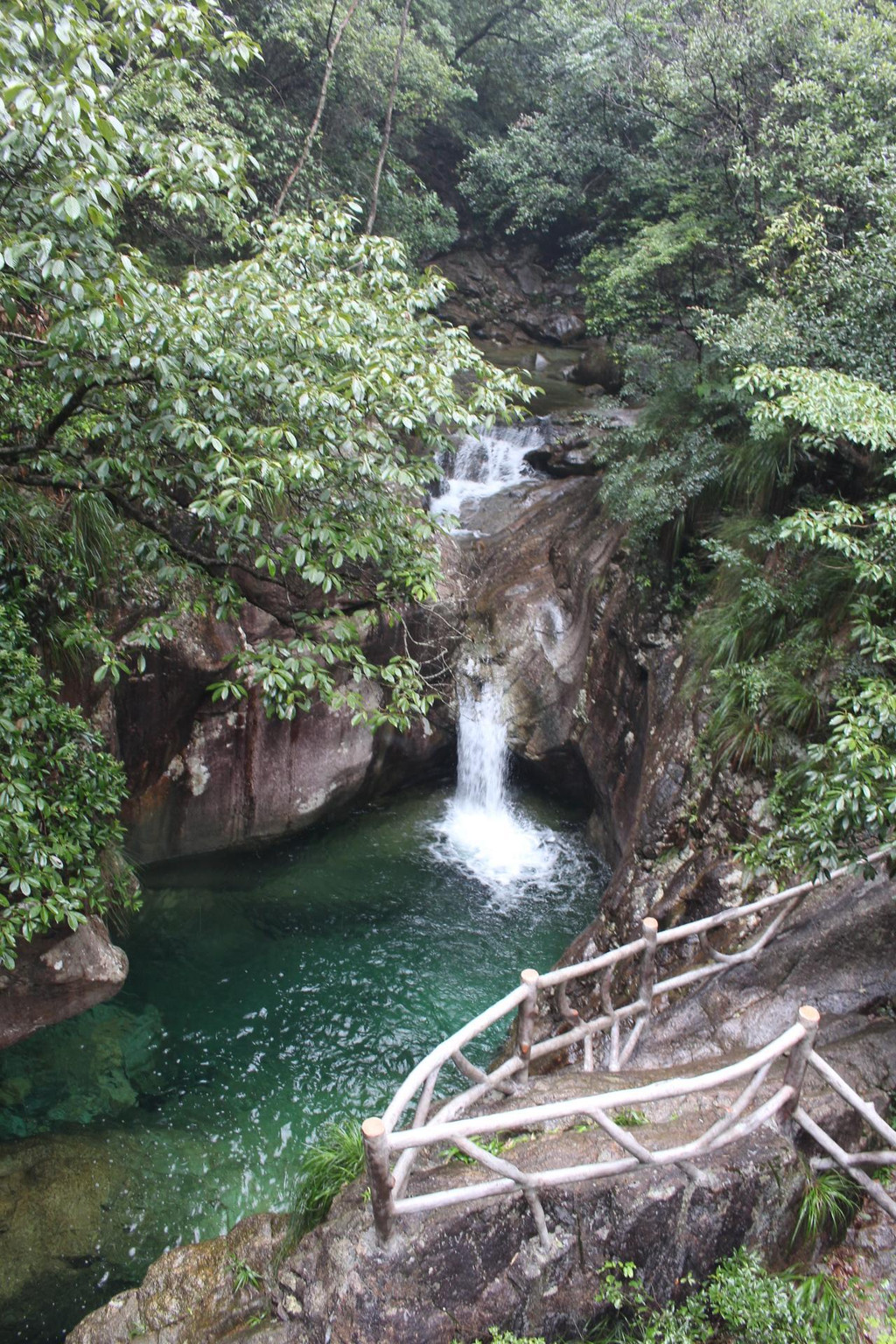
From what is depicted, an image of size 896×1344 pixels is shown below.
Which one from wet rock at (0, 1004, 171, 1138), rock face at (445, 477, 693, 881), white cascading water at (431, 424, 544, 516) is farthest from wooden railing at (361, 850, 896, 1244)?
white cascading water at (431, 424, 544, 516)

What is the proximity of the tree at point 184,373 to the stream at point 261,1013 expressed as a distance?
2670 millimetres

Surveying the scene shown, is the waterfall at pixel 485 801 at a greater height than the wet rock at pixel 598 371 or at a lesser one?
lesser

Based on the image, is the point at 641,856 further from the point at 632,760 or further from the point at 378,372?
the point at 378,372

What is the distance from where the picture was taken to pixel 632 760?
957cm

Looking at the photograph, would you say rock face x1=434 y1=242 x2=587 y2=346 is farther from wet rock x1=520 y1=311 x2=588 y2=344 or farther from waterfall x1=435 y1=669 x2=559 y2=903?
waterfall x1=435 y1=669 x2=559 y2=903

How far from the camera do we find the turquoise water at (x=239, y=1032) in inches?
225

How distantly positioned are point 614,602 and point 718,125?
20.2ft

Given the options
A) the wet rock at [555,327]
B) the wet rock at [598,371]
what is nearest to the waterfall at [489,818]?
the wet rock at [598,371]

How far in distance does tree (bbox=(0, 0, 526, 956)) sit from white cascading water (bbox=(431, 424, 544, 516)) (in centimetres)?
769

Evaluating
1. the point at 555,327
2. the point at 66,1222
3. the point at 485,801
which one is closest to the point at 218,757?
the point at 485,801

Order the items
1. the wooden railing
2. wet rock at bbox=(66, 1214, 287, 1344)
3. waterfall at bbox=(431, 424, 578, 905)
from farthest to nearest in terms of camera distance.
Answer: waterfall at bbox=(431, 424, 578, 905)
wet rock at bbox=(66, 1214, 287, 1344)
the wooden railing

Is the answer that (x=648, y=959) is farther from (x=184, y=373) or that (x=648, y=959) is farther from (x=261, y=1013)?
(x=261, y=1013)

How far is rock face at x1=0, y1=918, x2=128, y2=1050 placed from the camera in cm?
614

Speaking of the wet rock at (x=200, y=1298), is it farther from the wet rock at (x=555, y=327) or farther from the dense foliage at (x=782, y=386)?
the wet rock at (x=555, y=327)
